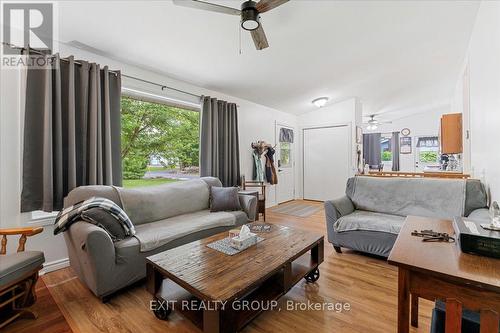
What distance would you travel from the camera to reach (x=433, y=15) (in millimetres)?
2613

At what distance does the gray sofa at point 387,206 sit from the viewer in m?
2.43

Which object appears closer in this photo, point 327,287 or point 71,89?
point 327,287

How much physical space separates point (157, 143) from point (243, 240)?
2218mm

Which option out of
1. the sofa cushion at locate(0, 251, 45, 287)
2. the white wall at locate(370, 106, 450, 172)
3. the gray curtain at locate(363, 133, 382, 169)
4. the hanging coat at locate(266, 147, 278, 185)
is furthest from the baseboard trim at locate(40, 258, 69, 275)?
the white wall at locate(370, 106, 450, 172)

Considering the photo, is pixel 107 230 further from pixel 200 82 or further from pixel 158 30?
pixel 200 82

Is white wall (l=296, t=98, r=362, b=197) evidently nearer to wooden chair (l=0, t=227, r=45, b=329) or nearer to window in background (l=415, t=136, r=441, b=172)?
window in background (l=415, t=136, r=441, b=172)

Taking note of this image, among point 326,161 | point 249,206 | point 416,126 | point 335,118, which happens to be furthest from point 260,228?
point 416,126

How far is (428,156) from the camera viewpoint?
730 cm

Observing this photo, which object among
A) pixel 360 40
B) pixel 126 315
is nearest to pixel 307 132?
pixel 360 40

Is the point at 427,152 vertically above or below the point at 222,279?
above

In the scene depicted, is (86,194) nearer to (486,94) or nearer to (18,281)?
(18,281)

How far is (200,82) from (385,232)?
128 inches

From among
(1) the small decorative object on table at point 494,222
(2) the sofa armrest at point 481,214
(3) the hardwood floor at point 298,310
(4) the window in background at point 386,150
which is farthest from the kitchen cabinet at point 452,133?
(4) the window in background at point 386,150

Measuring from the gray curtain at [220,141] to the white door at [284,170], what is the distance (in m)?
1.61
